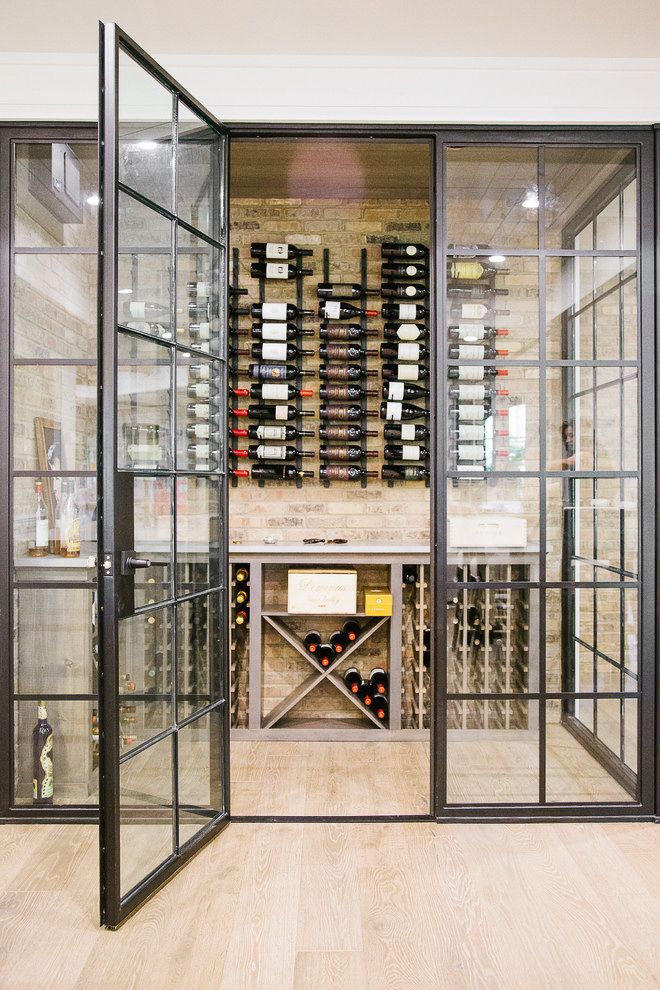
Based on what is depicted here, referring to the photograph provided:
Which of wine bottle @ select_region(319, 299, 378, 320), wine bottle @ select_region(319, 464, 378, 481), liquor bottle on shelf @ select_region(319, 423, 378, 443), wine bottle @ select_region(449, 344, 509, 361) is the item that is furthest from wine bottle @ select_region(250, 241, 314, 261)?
wine bottle @ select_region(449, 344, 509, 361)

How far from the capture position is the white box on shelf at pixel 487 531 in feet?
8.09

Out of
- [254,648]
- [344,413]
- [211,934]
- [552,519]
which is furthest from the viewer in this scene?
[344,413]

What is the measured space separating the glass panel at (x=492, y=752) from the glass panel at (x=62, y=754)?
54.1 inches

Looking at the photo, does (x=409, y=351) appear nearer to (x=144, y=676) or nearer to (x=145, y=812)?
(x=144, y=676)

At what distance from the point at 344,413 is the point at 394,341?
496mm

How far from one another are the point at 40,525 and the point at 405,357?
2.01 m

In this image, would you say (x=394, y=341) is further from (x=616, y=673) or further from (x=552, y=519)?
(x=616, y=673)

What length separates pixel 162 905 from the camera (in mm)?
1960

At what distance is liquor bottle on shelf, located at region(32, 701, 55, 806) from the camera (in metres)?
2.46

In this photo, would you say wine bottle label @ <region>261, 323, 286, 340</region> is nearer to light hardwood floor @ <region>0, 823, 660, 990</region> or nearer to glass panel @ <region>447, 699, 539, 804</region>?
glass panel @ <region>447, 699, 539, 804</region>

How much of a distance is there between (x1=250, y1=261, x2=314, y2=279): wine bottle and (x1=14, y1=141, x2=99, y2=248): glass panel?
3.76 ft

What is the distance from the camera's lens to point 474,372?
246 centimetres

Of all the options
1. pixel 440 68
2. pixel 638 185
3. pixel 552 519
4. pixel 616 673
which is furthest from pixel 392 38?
pixel 616 673

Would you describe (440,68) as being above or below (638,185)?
above
